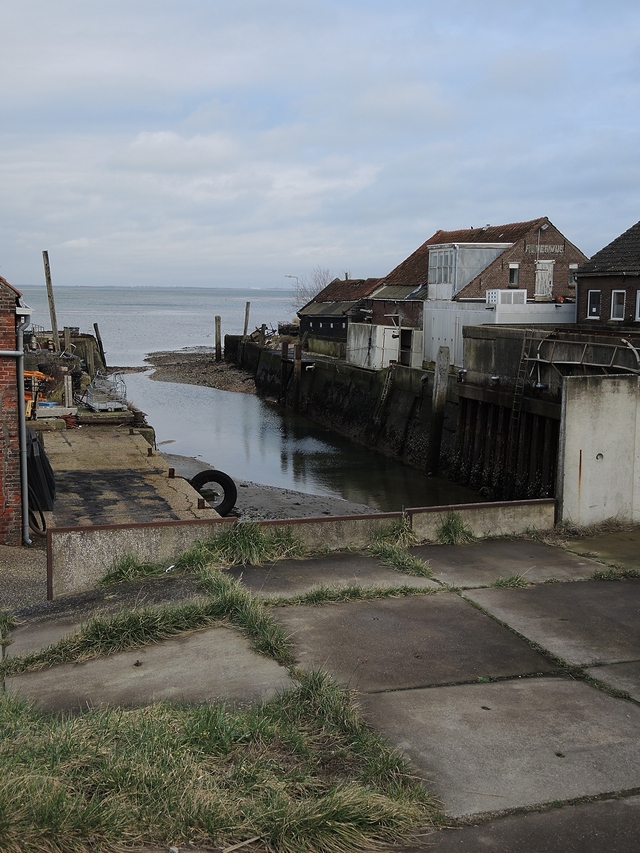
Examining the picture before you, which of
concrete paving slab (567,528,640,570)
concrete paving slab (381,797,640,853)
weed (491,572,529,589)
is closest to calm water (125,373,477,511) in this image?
concrete paving slab (567,528,640,570)

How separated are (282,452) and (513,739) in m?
25.4

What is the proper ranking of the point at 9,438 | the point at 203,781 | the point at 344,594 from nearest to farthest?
the point at 203,781
the point at 344,594
the point at 9,438

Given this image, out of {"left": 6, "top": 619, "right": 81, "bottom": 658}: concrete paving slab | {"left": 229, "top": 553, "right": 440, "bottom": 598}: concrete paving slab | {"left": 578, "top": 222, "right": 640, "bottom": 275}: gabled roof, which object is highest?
{"left": 578, "top": 222, "right": 640, "bottom": 275}: gabled roof

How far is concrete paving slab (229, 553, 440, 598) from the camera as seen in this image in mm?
8133

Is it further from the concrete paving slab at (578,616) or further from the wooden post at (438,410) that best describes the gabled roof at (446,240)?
the concrete paving slab at (578,616)

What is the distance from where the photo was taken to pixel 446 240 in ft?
143

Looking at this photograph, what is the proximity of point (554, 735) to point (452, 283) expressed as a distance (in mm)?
32418

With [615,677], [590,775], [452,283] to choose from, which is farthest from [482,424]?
[590,775]

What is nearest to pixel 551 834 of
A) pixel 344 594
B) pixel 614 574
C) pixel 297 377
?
pixel 344 594

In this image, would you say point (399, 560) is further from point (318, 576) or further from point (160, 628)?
point (160, 628)

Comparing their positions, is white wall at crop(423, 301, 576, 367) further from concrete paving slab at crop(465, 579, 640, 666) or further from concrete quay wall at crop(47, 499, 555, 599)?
concrete paving slab at crop(465, 579, 640, 666)

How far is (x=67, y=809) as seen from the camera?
401 cm

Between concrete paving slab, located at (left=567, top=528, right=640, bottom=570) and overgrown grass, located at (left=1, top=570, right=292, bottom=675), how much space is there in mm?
4189

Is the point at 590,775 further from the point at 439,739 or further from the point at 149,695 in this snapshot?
the point at 149,695
